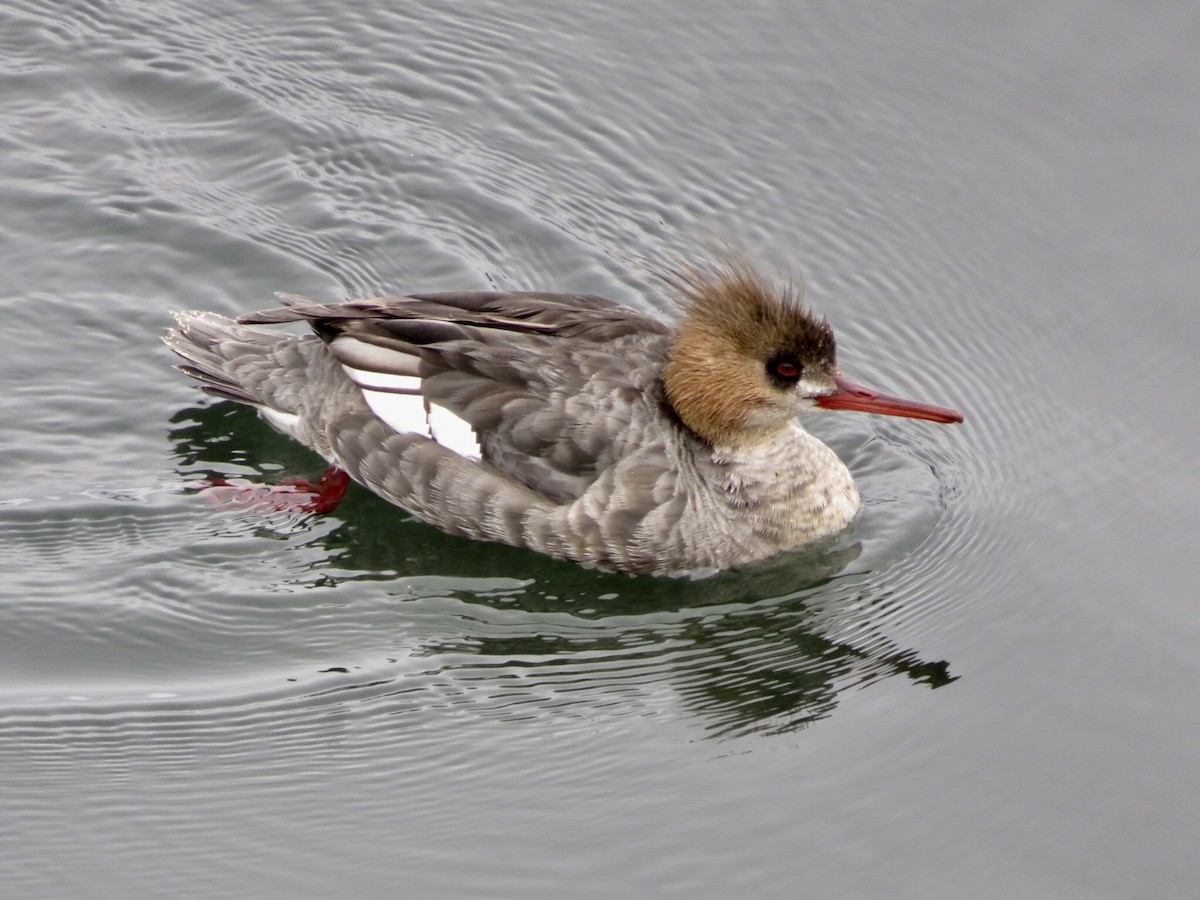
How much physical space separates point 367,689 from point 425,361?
2014 millimetres

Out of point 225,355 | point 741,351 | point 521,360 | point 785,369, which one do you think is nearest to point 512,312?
point 521,360

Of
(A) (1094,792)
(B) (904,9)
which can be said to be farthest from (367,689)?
(B) (904,9)

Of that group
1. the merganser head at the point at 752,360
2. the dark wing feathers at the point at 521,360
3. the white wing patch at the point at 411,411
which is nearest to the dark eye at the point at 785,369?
the merganser head at the point at 752,360

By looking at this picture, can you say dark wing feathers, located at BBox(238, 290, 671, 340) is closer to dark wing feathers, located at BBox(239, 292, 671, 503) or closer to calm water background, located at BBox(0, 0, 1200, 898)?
dark wing feathers, located at BBox(239, 292, 671, 503)

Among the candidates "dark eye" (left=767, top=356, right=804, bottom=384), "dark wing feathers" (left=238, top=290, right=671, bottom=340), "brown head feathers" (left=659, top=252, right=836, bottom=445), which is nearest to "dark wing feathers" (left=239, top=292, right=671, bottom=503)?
"dark wing feathers" (left=238, top=290, right=671, bottom=340)

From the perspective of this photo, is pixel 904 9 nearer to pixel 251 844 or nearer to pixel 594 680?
Answer: pixel 594 680

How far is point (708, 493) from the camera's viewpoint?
29.6ft

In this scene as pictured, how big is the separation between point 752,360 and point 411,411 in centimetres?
187

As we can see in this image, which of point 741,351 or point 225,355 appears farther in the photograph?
point 225,355

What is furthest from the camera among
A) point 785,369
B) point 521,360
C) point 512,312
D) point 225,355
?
point 225,355

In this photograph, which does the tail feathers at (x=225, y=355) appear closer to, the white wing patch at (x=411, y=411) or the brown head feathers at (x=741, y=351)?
the white wing patch at (x=411, y=411)

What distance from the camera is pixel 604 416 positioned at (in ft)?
29.1

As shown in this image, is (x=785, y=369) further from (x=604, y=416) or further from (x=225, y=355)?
(x=225, y=355)

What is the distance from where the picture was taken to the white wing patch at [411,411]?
9.12m
